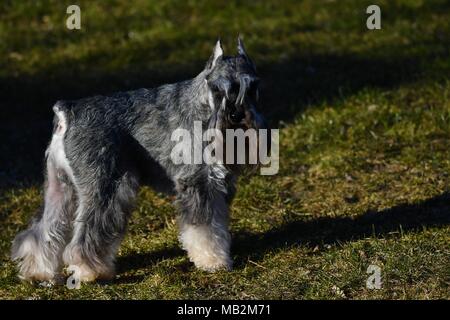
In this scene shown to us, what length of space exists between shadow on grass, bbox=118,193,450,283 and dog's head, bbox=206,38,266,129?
141cm

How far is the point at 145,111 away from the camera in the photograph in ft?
26.3

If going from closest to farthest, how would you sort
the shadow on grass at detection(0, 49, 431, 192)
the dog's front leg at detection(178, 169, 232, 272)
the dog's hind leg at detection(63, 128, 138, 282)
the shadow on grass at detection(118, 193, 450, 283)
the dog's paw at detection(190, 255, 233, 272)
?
the dog's hind leg at detection(63, 128, 138, 282), the dog's front leg at detection(178, 169, 232, 272), the dog's paw at detection(190, 255, 233, 272), the shadow on grass at detection(118, 193, 450, 283), the shadow on grass at detection(0, 49, 431, 192)

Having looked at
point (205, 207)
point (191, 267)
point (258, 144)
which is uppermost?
point (258, 144)

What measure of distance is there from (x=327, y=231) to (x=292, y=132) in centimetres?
295

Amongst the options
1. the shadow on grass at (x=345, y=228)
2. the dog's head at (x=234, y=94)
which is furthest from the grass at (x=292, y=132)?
the dog's head at (x=234, y=94)

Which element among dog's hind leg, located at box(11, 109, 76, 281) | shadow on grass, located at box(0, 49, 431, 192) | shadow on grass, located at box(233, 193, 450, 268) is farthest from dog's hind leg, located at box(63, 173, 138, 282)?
shadow on grass, located at box(0, 49, 431, 192)

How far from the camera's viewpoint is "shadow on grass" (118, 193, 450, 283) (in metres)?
8.54

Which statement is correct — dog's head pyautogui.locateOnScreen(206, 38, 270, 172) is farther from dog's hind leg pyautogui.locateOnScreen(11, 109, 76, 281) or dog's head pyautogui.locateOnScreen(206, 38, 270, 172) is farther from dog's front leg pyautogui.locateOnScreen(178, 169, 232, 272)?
dog's hind leg pyautogui.locateOnScreen(11, 109, 76, 281)

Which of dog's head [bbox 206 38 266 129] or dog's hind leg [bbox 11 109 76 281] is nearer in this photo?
dog's head [bbox 206 38 266 129]

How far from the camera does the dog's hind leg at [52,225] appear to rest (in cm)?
798

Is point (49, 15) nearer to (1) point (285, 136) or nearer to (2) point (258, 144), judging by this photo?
(1) point (285, 136)

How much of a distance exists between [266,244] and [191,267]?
0.79 m

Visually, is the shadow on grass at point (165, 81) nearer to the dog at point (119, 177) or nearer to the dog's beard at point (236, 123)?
the dog at point (119, 177)
